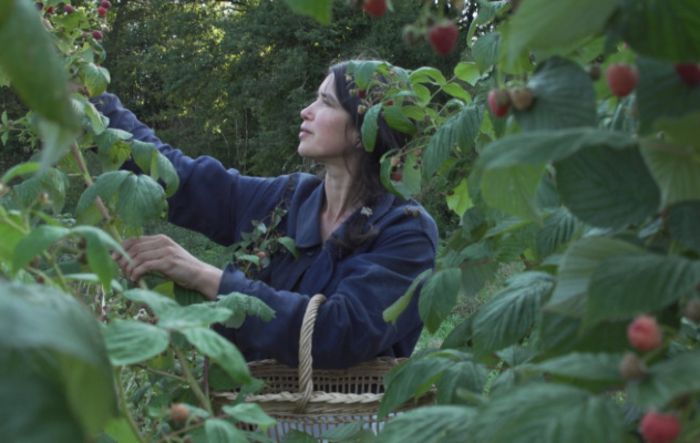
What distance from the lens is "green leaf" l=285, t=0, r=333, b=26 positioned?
54 centimetres

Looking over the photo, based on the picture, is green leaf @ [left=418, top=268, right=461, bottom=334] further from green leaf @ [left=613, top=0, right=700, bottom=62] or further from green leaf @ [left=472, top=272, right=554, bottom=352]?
green leaf @ [left=613, top=0, right=700, bottom=62]

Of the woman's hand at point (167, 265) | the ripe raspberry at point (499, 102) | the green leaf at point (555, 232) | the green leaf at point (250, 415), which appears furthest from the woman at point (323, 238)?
the ripe raspberry at point (499, 102)

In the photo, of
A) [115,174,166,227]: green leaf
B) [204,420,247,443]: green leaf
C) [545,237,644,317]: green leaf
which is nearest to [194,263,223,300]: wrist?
[115,174,166,227]: green leaf

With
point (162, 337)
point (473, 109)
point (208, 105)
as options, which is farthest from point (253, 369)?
point (208, 105)

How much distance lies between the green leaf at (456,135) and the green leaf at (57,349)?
90cm

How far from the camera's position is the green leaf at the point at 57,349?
31cm

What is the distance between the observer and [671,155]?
50 cm

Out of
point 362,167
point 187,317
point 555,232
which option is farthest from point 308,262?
point 187,317

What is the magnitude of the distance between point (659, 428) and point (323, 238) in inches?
73.4

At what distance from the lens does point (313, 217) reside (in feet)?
7.50

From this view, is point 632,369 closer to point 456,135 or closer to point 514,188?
point 514,188

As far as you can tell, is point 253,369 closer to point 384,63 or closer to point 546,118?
point 384,63

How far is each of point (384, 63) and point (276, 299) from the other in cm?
50

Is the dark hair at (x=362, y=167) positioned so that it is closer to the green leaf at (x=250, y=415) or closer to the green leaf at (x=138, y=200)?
the green leaf at (x=138, y=200)
